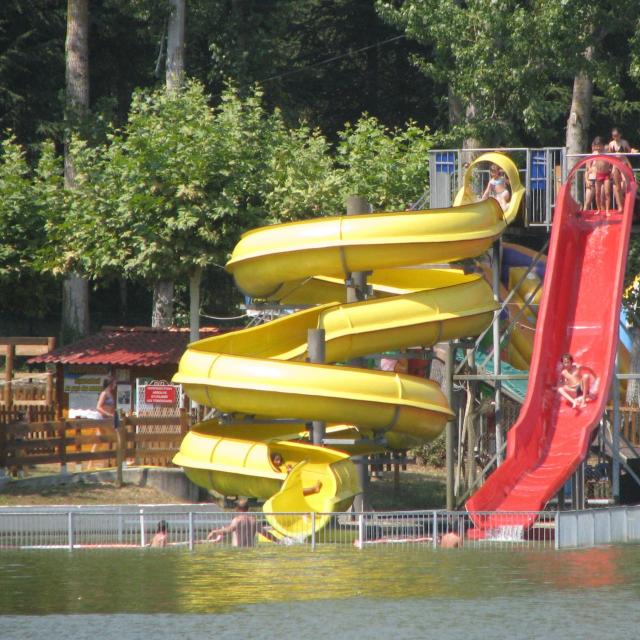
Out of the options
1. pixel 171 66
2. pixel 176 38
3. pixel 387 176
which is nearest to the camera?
pixel 387 176

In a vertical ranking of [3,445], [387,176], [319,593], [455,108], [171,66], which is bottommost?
[319,593]

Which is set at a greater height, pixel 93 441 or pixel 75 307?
pixel 75 307

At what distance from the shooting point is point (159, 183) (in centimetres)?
3728

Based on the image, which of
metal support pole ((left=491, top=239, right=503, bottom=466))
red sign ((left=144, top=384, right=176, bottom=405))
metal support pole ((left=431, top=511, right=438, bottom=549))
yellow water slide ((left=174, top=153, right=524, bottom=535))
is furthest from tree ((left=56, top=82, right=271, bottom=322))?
metal support pole ((left=431, top=511, right=438, bottom=549))

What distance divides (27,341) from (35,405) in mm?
1600

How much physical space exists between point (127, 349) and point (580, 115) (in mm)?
12524

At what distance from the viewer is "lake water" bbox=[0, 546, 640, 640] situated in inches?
667

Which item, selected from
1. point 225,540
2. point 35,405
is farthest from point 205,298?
point 225,540

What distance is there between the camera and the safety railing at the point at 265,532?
22062mm

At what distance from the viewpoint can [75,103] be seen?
1720 inches

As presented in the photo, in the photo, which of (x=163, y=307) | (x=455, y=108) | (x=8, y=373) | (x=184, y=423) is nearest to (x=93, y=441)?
(x=184, y=423)

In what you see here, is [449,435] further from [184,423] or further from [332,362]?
[184,423]

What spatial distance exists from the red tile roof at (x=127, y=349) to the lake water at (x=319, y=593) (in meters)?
13.6

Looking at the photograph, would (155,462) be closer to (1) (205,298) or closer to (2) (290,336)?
(2) (290,336)
